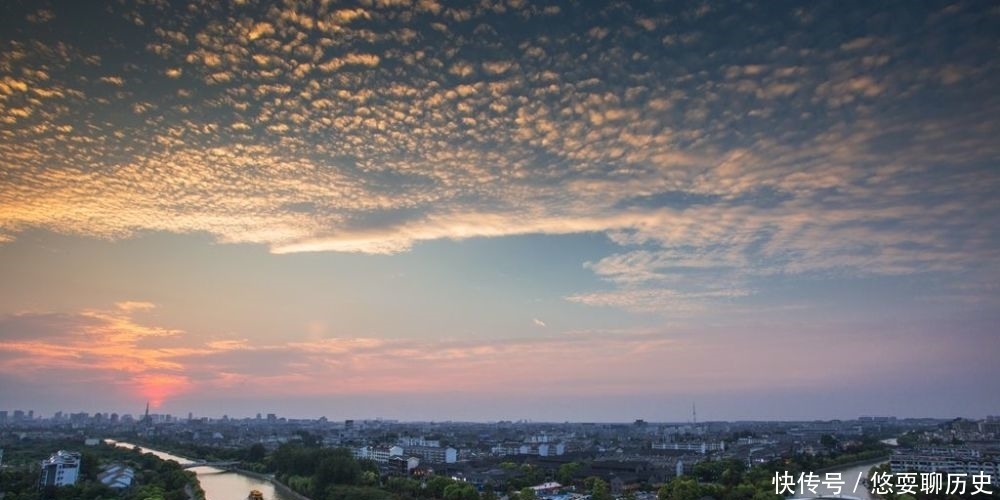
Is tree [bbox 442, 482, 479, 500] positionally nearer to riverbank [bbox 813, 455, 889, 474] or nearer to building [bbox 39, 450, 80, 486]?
building [bbox 39, 450, 80, 486]

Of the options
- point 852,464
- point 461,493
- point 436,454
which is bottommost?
point 436,454

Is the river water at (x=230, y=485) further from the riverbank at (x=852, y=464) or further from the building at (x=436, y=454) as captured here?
the riverbank at (x=852, y=464)

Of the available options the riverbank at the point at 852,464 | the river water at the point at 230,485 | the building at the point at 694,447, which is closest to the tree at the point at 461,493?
the river water at the point at 230,485

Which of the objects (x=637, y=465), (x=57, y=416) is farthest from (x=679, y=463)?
(x=57, y=416)

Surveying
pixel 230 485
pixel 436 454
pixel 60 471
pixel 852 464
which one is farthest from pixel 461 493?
pixel 852 464

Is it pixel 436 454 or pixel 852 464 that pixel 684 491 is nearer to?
pixel 852 464

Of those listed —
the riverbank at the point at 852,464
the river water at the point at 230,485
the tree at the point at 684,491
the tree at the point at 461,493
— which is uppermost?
the tree at the point at 684,491
